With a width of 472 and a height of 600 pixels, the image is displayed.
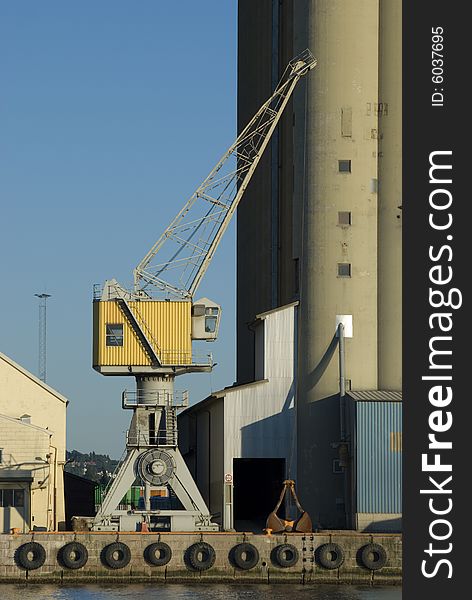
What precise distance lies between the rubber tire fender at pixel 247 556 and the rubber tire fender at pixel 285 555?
872mm

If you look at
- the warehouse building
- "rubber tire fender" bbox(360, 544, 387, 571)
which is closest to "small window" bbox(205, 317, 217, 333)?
the warehouse building

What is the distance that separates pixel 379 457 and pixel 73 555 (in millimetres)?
14726

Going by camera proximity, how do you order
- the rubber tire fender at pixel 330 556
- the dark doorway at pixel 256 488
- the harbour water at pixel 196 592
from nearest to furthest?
the harbour water at pixel 196 592 < the rubber tire fender at pixel 330 556 < the dark doorway at pixel 256 488

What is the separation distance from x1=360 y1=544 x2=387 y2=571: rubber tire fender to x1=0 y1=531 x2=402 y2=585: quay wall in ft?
0.43

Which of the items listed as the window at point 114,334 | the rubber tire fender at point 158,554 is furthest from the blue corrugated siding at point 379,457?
the window at point 114,334

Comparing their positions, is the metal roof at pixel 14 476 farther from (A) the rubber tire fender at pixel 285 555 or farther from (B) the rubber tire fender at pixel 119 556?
(A) the rubber tire fender at pixel 285 555

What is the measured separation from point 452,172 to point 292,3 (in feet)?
162

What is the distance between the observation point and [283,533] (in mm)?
60719

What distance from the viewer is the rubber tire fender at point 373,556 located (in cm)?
5931

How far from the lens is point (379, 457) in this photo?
64.1m

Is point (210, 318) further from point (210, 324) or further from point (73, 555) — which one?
point (73, 555)

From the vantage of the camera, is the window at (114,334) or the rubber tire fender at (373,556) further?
the window at (114,334)

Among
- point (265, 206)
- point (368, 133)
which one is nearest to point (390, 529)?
point (368, 133)

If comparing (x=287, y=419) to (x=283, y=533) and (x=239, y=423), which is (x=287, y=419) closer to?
(x=239, y=423)
